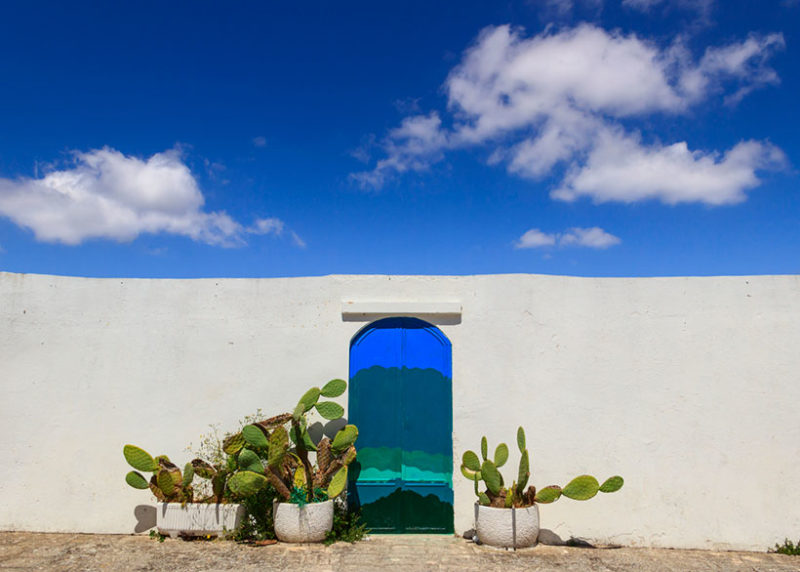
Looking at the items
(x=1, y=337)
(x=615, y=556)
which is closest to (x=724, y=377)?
(x=615, y=556)

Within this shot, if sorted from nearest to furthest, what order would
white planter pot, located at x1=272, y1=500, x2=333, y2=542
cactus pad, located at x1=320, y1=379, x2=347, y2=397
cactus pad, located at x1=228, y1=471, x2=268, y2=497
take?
cactus pad, located at x1=228, y1=471, x2=268, y2=497
white planter pot, located at x1=272, y1=500, x2=333, y2=542
cactus pad, located at x1=320, y1=379, x2=347, y2=397

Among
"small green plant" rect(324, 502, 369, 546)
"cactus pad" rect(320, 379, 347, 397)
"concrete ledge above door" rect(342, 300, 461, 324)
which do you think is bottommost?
"small green plant" rect(324, 502, 369, 546)

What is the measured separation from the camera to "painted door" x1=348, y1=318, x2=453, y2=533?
594cm

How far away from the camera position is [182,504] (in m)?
5.60

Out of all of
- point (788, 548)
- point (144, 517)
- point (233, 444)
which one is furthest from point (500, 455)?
point (144, 517)

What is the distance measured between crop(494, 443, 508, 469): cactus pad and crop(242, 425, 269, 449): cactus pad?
2.22 meters

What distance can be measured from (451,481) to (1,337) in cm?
514

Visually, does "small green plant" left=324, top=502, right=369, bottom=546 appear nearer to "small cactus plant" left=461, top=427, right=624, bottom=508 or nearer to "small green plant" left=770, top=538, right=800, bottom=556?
"small cactus plant" left=461, top=427, right=624, bottom=508

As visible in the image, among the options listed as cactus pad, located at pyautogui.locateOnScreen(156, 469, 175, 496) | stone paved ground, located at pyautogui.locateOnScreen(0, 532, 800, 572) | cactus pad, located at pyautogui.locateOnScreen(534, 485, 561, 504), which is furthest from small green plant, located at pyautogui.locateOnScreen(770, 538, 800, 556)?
cactus pad, located at pyautogui.locateOnScreen(156, 469, 175, 496)

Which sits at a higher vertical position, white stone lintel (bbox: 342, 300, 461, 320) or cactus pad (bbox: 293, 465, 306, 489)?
white stone lintel (bbox: 342, 300, 461, 320)

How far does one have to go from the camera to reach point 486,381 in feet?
19.7

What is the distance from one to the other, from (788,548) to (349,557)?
435cm

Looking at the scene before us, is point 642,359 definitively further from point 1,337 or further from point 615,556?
point 1,337

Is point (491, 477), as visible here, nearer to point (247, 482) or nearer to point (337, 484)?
point (337, 484)
